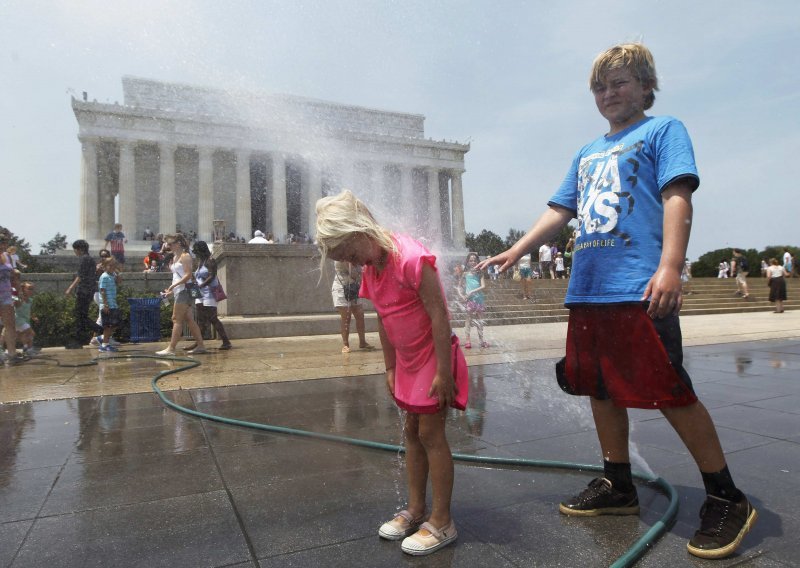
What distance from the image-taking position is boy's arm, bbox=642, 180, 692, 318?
6.65ft

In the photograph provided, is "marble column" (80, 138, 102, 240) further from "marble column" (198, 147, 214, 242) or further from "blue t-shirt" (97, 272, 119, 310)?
"blue t-shirt" (97, 272, 119, 310)

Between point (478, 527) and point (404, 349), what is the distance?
757 mm

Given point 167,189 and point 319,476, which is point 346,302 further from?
point 167,189

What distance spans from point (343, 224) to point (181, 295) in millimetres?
7042

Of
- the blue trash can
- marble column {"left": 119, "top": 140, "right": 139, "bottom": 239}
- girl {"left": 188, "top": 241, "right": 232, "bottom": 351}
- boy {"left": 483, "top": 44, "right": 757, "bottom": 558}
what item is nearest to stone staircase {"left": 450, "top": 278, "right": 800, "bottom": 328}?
girl {"left": 188, "top": 241, "right": 232, "bottom": 351}

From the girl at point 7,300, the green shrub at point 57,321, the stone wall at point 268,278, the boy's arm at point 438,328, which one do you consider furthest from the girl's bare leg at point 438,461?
the green shrub at point 57,321

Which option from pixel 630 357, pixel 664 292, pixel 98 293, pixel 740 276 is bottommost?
pixel 630 357

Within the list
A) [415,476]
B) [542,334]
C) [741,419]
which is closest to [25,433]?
[415,476]

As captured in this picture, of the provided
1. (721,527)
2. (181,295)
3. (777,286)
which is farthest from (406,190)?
(721,527)

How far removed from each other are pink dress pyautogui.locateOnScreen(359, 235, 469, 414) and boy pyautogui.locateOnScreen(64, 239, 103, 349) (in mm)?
9524

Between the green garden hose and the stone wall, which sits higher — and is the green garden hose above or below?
below

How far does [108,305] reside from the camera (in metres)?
9.66

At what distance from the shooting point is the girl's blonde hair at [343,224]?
2.12 metres

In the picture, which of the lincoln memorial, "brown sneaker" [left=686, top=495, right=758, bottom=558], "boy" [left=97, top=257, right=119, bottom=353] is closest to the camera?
"brown sneaker" [left=686, top=495, right=758, bottom=558]
